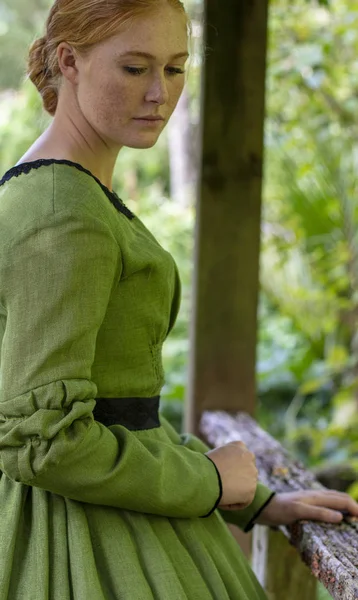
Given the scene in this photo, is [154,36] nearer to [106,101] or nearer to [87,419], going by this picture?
[106,101]

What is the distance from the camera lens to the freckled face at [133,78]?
118cm

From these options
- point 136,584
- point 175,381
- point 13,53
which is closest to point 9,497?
point 136,584

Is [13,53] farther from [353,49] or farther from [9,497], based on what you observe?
[9,497]

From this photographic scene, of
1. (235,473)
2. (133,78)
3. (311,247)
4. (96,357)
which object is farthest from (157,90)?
(311,247)

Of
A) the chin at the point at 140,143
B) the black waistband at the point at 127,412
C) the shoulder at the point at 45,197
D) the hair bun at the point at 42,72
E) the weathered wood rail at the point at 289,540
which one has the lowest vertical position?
the weathered wood rail at the point at 289,540

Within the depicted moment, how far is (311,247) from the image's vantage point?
15.3 feet

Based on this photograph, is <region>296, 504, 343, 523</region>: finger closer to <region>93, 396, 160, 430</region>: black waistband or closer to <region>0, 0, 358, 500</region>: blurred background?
<region>93, 396, 160, 430</region>: black waistband

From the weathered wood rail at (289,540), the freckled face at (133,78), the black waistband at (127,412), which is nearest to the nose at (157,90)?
the freckled face at (133,78)

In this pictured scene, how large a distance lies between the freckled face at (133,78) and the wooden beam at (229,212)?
3.67ft

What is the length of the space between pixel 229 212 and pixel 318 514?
43.5 inches

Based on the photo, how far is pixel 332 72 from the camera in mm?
3797

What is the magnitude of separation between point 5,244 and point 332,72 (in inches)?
118

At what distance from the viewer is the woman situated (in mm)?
1078

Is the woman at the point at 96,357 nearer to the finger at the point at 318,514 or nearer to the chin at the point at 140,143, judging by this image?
the chin at the point at 140,143
